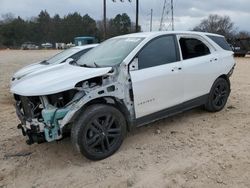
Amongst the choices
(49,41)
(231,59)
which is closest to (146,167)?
(231,59)

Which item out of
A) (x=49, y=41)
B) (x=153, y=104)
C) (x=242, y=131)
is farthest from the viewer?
(x=49, y=41)

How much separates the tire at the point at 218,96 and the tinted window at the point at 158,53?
130 cm

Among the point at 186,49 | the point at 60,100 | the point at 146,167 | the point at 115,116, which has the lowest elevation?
the point at 146,167

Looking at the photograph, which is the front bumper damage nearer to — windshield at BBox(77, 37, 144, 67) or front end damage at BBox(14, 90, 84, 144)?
front end damage at BBox(14, 90, 84, 144)

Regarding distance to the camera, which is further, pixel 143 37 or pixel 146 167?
pixel 143 37

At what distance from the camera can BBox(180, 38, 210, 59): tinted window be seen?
5.57 meters

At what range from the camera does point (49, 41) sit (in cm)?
7344

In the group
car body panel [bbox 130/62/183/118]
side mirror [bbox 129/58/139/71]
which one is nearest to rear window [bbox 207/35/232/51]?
car body panel [bbox 130/62/183/118]

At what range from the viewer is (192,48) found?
577cm

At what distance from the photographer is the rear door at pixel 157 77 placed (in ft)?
15.5

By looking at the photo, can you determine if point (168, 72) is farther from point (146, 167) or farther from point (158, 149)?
point (146, 167)

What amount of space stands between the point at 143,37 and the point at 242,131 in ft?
7.59

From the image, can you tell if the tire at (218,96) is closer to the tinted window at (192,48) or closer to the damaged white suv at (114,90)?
the damaged white suv at (114,90)

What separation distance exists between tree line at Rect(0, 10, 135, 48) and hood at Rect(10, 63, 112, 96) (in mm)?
63176
